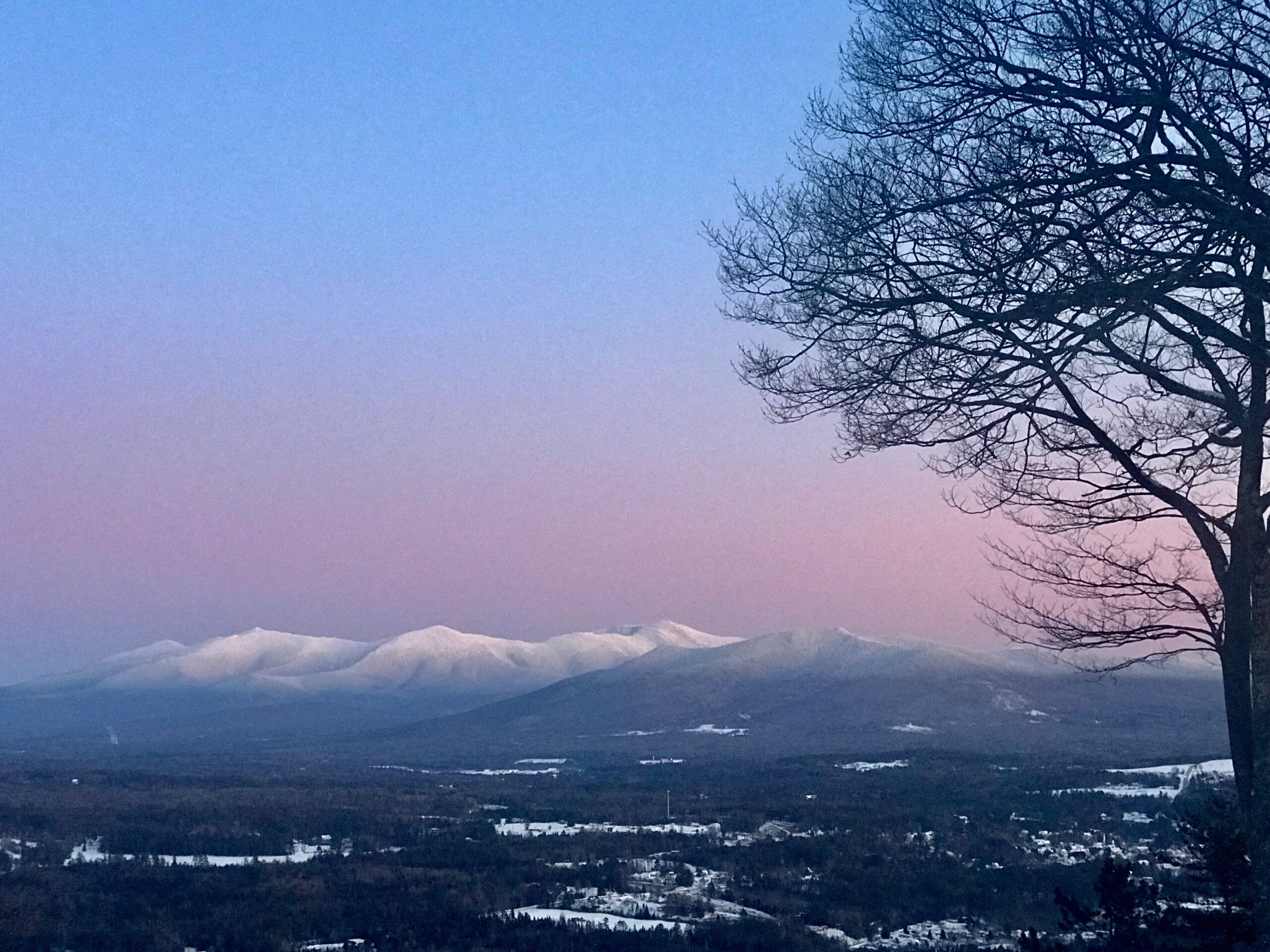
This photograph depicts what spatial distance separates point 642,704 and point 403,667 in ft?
271

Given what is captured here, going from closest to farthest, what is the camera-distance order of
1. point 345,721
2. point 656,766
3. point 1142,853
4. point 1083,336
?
point 1083,336
point 1142,853
point 656,766
point 345,721

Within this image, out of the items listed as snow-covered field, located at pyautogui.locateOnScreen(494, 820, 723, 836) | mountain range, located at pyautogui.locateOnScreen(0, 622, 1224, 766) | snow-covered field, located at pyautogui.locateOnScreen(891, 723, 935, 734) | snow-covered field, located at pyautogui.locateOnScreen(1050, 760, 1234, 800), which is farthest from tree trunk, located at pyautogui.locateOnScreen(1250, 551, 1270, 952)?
snow-covered field, located at pyautogui.locateOnScreen(891, 723, 935, 734)

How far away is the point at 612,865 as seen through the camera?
70.2 feet

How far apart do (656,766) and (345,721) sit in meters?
86.1

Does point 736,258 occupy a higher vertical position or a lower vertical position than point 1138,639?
higher

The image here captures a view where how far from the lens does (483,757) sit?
72.6 meters

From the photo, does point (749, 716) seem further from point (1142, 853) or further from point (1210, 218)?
point (1210, 218)

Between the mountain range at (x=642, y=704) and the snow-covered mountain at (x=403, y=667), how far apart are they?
1.64 feet

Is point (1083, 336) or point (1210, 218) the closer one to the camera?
point (1210, 218)

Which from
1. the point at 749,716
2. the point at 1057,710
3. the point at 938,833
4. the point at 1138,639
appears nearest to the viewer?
the point at 1138,639

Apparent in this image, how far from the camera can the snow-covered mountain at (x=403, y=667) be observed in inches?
6806

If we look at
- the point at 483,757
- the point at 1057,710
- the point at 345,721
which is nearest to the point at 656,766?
the point at 483,757

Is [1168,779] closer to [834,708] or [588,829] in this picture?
Answer: [588,829]

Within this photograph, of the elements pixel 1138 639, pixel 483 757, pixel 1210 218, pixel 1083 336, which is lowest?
pixel 483 757
